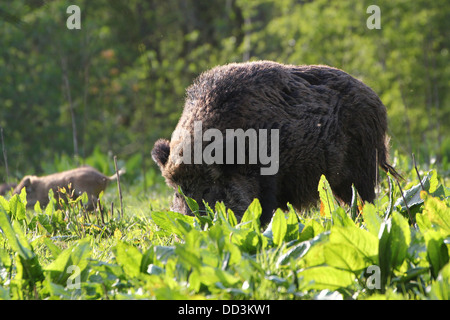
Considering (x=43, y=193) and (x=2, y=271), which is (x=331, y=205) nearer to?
(x=2, y=271)

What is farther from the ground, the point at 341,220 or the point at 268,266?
the point at 341,220

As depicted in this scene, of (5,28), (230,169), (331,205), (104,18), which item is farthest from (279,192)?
(104,18)

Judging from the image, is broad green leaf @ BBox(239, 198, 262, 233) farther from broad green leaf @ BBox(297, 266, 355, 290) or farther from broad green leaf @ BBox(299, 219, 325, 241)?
broad green leaf @ BBox(297, 266, 355, 290)

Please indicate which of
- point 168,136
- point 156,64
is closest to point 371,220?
point 168,136

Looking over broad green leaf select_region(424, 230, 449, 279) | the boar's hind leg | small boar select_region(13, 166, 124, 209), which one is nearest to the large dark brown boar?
the boar's hind leg

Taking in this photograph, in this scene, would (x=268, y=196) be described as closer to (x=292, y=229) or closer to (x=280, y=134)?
(x=280, y=134)

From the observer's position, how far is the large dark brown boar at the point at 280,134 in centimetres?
493

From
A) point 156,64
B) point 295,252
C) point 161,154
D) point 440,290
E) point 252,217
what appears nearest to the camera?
point 440,290

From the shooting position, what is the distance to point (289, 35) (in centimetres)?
1652

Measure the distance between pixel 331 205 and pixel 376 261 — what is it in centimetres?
108

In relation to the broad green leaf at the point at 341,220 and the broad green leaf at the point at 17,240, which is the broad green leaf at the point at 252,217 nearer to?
the broad green leaf at the point at 341,220

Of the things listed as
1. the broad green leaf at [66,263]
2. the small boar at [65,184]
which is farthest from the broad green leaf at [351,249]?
the small boar at [65,184]

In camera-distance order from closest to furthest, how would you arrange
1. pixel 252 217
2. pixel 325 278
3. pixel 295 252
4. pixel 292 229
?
pixel 325 278 < pixel 295 252 < pixel 292 229 < pixel 252 217

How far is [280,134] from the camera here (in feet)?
16.4
